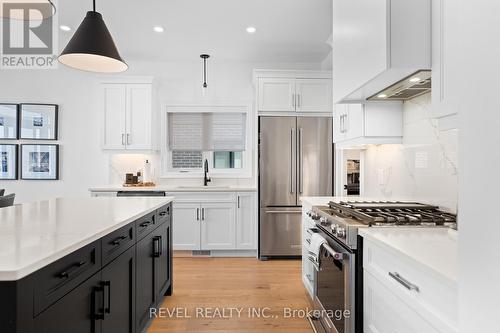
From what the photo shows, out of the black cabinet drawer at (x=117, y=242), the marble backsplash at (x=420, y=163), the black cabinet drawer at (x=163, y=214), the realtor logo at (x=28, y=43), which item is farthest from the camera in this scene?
the realtor logo at (x=28, y=43)

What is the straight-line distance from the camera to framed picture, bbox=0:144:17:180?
15.3 ft

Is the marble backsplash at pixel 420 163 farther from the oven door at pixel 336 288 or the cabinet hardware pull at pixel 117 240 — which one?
the cabinet hardware pull at pixel 117 240

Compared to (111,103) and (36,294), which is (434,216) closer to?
(36,294)

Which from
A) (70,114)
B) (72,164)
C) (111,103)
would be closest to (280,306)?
(111,103)

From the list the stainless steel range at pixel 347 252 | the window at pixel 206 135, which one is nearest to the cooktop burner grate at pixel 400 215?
the stainless steel range at pixel 347 252

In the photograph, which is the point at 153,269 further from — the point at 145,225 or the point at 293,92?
the point at 293,92

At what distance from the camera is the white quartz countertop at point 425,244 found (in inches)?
40.3

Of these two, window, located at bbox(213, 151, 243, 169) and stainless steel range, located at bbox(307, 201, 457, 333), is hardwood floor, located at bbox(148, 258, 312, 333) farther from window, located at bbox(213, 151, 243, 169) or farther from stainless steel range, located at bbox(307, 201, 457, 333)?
window, located at bbox(213, 151, 243, 169)

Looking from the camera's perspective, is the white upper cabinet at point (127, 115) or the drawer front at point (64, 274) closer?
the drawer front at point (64, 274)

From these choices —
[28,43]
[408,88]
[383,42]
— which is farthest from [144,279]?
[28,43]

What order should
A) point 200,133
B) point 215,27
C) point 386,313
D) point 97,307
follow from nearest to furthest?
point 386,313 → point 97,307 → point 215,27 → point 200,133

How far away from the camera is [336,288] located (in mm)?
1809

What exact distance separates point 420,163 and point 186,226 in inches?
117

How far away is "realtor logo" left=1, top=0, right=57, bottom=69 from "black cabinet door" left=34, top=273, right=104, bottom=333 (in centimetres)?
282
